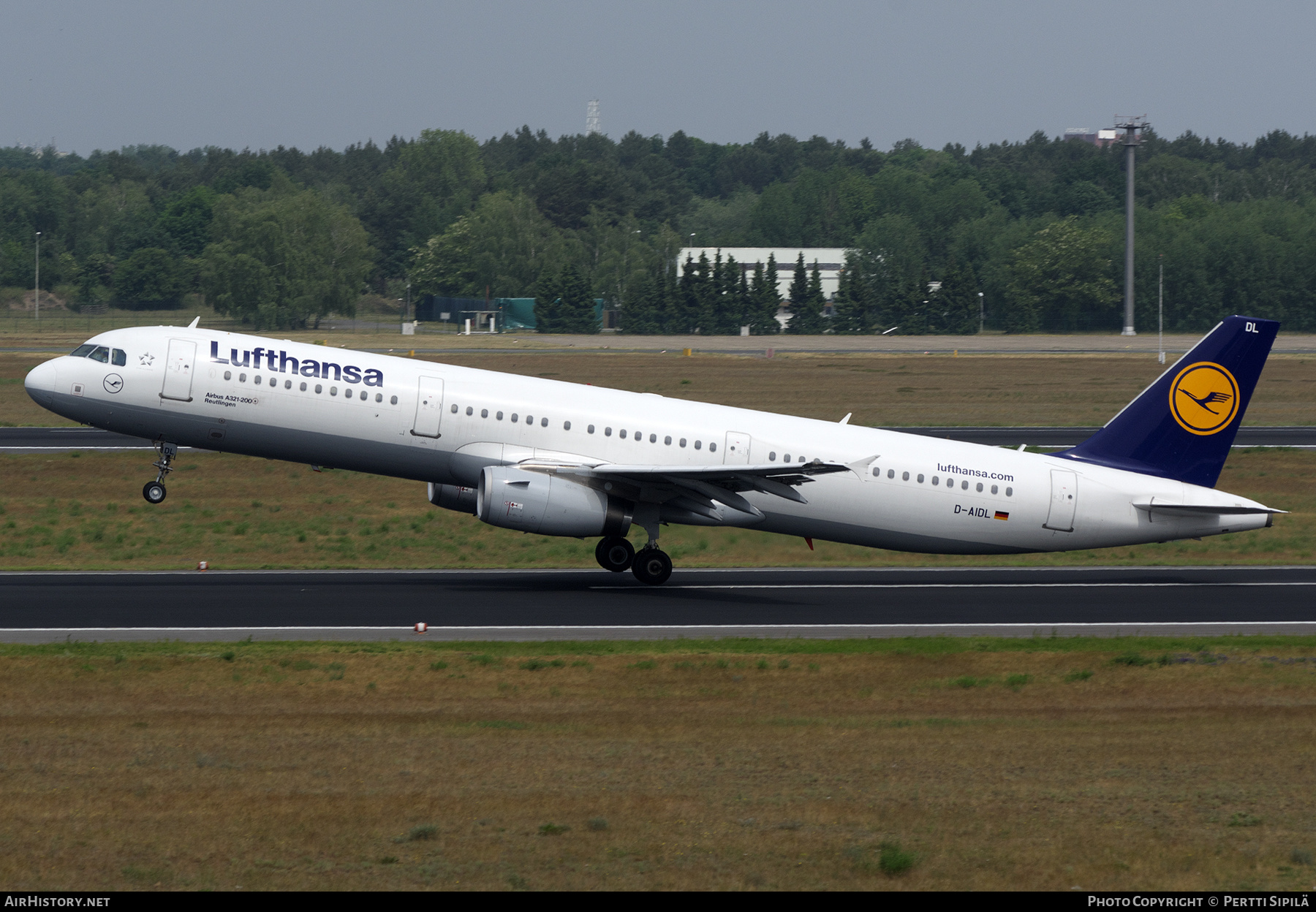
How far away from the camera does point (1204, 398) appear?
3534cm

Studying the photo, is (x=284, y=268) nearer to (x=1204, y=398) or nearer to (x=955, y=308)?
(x=955, y=308)

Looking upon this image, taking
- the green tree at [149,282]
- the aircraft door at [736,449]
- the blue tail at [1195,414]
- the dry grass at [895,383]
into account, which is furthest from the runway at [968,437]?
the green tree at [149,282]

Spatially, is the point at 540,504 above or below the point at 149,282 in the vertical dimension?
below

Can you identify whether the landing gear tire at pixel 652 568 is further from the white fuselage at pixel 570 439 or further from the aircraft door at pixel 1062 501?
the aircraft door at pixel 1062 501

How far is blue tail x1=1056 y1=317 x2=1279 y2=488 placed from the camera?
35.1 metres

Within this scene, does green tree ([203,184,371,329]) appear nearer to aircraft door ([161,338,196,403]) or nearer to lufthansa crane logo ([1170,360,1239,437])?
aircraft door ([161,338,196,403])

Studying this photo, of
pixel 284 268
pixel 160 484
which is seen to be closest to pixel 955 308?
pixel 284 268

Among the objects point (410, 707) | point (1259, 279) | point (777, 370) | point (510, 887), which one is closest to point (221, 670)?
point (410, 707)

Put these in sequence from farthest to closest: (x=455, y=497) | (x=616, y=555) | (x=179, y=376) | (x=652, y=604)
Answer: (x=616, y=555) → (x=455, y=497) → (x=179, y=376) → (x=652, y=604)

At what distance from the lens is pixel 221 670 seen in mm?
23781

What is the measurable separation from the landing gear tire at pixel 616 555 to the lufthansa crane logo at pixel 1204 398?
1404 cm

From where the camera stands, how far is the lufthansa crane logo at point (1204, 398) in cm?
3519

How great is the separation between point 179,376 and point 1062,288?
154188mm

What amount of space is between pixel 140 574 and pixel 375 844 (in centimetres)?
2327
